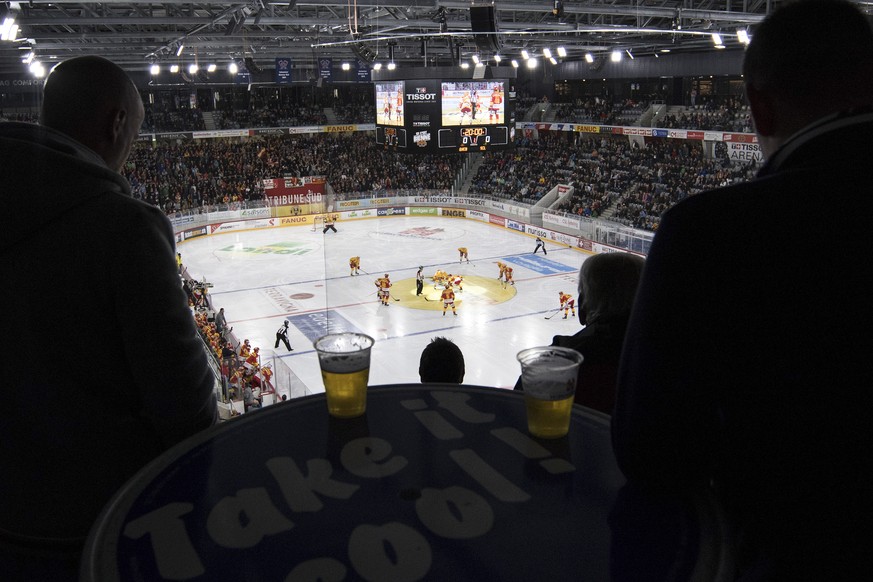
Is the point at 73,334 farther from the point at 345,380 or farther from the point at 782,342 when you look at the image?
the point at 782,342

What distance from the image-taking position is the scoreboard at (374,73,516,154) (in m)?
19.7

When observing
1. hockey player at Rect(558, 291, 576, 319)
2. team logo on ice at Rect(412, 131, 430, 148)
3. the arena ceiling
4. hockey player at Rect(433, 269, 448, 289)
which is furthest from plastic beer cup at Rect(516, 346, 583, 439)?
hockey player at Rect(433, 269, 448, 289)

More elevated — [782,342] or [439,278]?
[782,342]

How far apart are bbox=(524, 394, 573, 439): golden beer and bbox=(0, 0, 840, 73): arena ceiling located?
521 inches

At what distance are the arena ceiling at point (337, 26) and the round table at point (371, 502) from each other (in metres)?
13.3

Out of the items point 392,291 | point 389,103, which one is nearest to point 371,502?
point 392,291

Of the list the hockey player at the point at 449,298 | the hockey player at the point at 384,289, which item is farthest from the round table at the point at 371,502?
the hockey player at the point at 384,289

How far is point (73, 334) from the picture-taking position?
63.1 inches

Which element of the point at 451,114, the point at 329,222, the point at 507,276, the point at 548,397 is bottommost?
the point at 507,276

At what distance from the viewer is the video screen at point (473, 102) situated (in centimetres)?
1961

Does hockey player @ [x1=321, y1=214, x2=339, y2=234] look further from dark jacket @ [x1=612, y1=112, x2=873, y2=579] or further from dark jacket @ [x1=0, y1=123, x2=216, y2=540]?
dark jacket @ [x1=612, y1=112, x2=873, y2=579]

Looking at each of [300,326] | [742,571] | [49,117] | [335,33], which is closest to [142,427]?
[49,117]

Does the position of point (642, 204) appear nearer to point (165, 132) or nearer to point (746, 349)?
point (165, 132)

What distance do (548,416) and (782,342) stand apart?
57 cm
